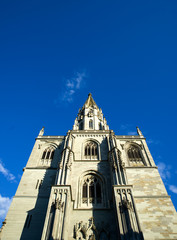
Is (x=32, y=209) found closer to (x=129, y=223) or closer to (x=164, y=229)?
(x=129, y=223)

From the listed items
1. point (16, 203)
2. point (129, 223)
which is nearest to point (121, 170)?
point (129, 223)

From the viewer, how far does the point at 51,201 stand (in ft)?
41.7

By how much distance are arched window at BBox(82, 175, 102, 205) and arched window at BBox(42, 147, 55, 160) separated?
557 cm

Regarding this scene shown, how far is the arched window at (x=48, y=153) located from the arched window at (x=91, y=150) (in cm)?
418

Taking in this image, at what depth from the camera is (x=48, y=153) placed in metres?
20.9

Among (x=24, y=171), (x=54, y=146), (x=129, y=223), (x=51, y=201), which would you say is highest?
(x=54, y=146)

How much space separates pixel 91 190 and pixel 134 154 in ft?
24.6

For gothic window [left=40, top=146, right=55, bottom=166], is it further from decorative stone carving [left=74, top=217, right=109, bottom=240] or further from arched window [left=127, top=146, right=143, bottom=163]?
arched window [left=127, top=146, right=143, bottom=163]

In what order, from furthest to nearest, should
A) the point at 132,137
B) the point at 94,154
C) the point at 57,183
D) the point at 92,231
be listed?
the point at 132,137, the point at 94,154, the point at 57,183, the point at 92,231

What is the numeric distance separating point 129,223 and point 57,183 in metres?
6.47

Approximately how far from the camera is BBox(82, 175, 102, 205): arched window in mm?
15123

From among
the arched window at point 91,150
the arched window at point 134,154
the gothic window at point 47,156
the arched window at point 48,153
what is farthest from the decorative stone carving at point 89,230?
the arched window at point 48,153

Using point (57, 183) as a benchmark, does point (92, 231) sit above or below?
below

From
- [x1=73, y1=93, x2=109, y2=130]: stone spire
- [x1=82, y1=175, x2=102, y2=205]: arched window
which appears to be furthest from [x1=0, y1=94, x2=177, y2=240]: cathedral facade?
[x1=73, y1=93, x2=109, y2=130]: stone spire
